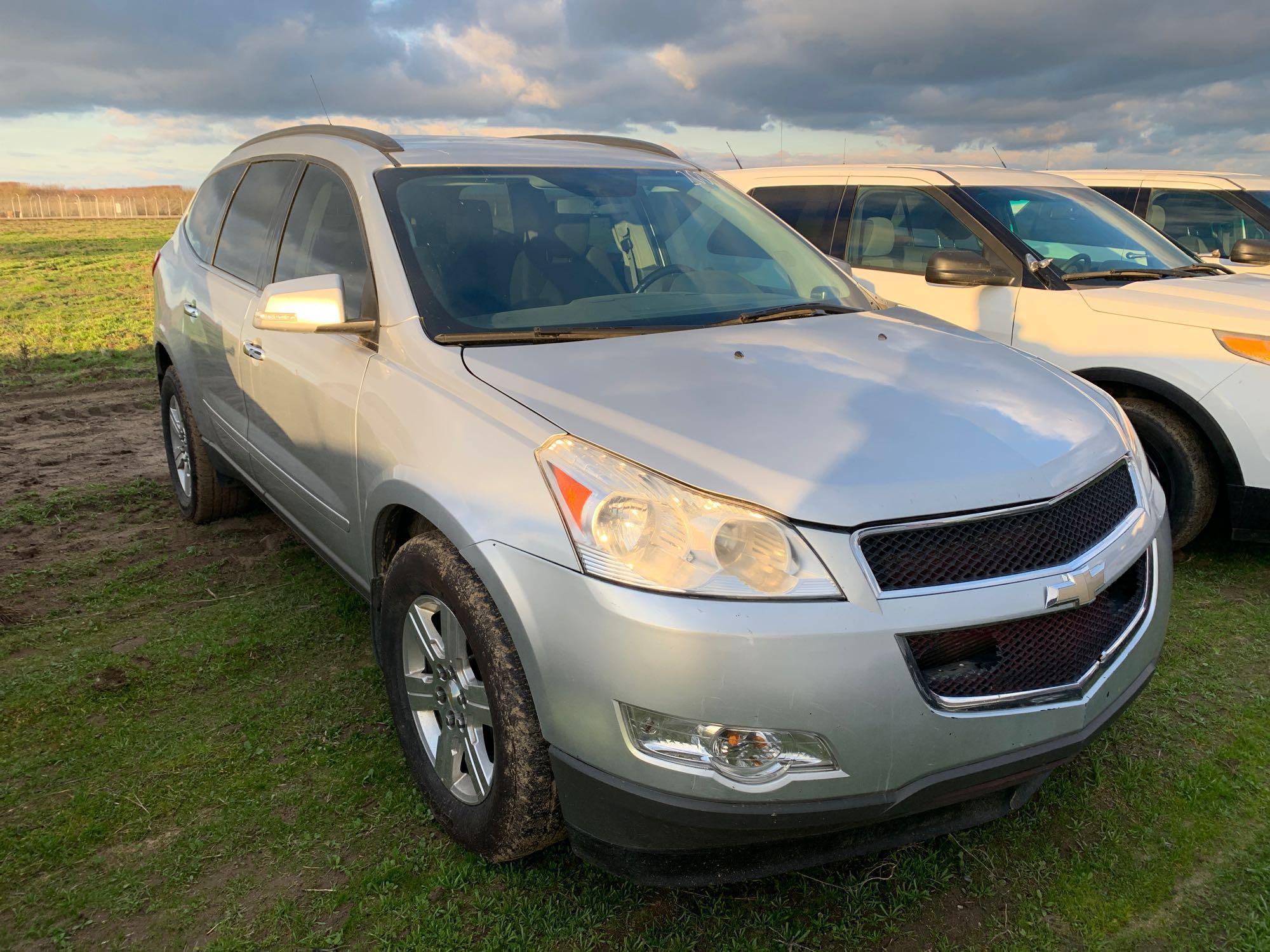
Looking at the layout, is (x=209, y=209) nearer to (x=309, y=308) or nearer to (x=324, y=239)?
(x=324, y=239)

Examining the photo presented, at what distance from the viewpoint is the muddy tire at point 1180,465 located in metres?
4.43

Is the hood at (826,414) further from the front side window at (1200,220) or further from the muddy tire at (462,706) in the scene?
the front side window at (1200,220)

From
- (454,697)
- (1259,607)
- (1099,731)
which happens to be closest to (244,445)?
(454,697)

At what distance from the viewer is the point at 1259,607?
4148 millimetres

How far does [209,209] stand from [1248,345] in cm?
485

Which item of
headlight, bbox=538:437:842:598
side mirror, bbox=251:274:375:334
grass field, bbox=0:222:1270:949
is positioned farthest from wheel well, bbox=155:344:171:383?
headlight, bbox=538:437:842:598

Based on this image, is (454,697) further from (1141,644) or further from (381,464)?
(1141,644)

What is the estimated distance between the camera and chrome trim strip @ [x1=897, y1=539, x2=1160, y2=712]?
1971mm

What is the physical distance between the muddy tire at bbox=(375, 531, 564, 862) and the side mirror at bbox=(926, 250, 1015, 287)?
3438mm

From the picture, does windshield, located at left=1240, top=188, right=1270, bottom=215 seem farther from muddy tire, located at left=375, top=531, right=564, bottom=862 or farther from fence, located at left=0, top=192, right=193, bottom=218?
fence, located at left=0, top=192, right=193, bottom=218

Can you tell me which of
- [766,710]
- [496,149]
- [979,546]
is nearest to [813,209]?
[496,149]

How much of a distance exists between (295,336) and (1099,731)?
8.96 feet

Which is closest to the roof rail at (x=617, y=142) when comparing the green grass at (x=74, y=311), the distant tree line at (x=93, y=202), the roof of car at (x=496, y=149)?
the roof of car at (x=496, y=149)

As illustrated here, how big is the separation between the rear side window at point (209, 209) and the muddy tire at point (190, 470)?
2.25 feet
